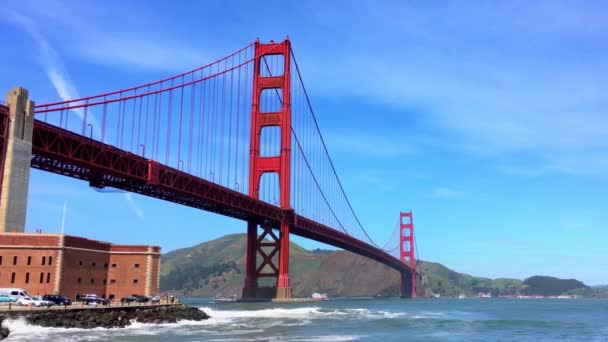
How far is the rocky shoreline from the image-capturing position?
35.8 metres

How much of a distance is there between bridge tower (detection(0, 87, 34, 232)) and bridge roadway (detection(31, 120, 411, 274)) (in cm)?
303

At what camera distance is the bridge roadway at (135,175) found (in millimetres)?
48094

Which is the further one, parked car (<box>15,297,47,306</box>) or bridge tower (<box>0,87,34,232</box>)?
bridge tower (<box>0,87,34,232</box>)

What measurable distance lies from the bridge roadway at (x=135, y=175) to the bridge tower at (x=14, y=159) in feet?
9.93

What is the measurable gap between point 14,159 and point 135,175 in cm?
1748

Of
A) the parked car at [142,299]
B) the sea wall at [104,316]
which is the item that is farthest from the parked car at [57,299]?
the parked car at [142,299]

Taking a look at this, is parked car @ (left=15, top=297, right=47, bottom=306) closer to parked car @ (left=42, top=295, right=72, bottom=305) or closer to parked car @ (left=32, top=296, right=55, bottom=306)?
parked car @ (left=32, top=296, right=55, bottom=306)

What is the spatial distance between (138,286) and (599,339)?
3508 centimetres

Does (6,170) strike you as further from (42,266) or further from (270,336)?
(270,336)

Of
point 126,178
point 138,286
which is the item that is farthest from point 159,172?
point 138,286

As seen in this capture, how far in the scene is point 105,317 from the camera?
40.5 m

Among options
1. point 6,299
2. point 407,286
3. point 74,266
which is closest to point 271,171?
point 74,266

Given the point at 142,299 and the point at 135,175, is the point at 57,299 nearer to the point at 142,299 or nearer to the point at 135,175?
the point at 142,299

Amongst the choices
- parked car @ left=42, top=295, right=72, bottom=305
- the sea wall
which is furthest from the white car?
the sea wall
